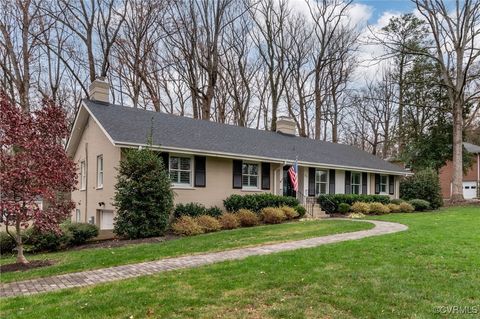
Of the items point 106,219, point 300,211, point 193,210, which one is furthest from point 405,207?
point 106,219

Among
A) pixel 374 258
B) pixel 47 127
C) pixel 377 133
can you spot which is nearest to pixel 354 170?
pixel 374 258

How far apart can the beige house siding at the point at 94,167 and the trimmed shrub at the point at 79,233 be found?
222cm

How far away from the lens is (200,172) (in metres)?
15.4

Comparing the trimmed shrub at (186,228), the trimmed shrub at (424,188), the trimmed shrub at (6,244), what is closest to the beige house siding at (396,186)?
the trimmed shrub at (424,188)

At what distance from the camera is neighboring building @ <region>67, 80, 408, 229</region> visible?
1481 centimetres

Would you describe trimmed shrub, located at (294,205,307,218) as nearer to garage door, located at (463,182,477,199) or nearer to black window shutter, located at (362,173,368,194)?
black window shutter, located at (362,173,368,194)

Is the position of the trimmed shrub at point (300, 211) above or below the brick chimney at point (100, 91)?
below

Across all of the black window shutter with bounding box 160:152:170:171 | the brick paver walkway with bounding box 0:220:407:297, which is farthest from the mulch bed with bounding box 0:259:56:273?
the black window shutter with bounding box 160:152:170:171

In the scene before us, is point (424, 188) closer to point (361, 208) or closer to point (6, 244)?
point (361, 208)

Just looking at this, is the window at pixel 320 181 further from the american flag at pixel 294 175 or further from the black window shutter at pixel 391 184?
the black window shutter at pixel 391 184

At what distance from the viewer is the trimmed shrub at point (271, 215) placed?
49.7 feet

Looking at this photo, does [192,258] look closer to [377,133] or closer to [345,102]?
[345,102]

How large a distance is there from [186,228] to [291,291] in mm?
7558

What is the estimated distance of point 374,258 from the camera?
727 cm
